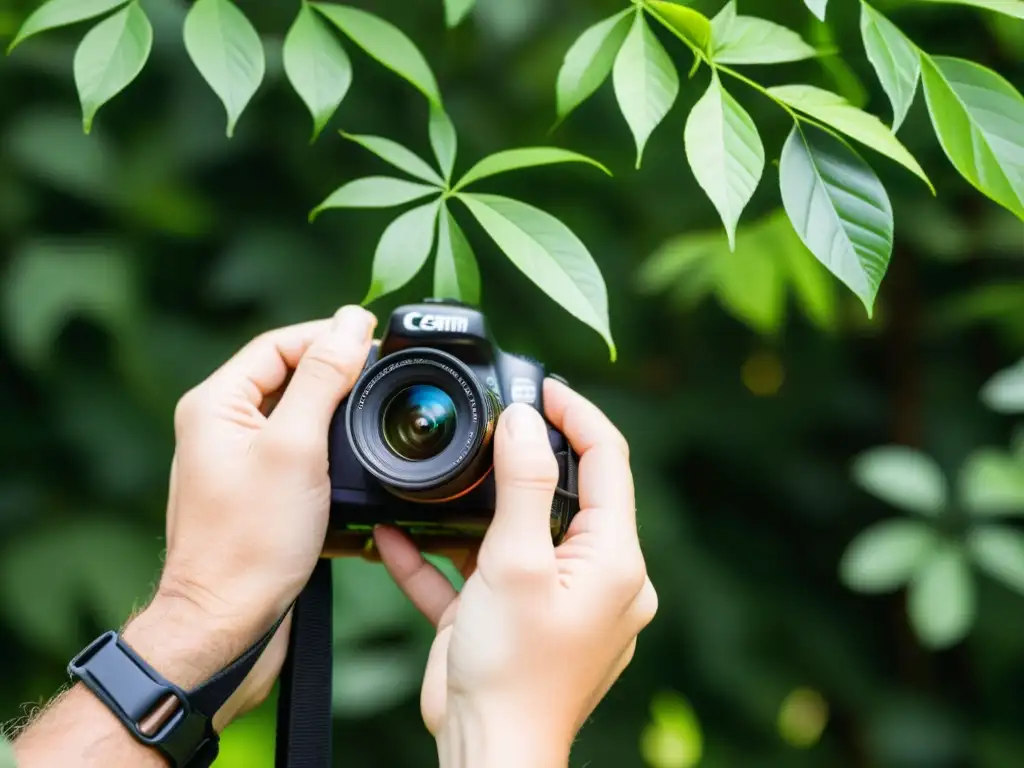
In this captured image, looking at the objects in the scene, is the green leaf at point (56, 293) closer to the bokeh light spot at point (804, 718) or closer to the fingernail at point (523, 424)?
the fingernail at point (523, 424)

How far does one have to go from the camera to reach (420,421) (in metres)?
0.67

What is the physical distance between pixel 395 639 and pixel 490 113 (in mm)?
594

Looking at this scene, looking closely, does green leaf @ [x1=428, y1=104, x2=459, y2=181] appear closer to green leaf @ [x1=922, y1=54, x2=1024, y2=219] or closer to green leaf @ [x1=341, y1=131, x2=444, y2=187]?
green leaf @ [x1=341, y1=131, x2=444, y2=187]

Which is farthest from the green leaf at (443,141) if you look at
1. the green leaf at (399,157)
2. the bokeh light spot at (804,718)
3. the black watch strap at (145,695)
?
the bokeh light spot at (804,718)

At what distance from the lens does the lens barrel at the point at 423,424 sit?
2.09ft

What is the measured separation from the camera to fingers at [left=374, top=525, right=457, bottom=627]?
771 mm

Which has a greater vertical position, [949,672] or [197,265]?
[197,265]

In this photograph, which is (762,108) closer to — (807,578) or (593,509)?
Result: (593,509)

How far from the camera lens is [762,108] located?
2.37 feet

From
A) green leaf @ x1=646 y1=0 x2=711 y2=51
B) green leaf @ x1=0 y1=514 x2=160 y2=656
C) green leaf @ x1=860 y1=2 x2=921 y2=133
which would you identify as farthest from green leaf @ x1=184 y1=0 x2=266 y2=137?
green leaf @ x1=0 y1=514 x2=160 y2=656

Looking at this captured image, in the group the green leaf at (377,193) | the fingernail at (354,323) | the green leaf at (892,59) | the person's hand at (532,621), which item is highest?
the green leaf at (892,59)

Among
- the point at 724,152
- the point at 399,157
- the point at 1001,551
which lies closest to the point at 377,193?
the point at 399,157

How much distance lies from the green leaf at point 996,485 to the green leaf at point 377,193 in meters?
0.55

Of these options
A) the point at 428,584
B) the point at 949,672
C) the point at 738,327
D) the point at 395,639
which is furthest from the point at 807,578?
the point at 428,584
